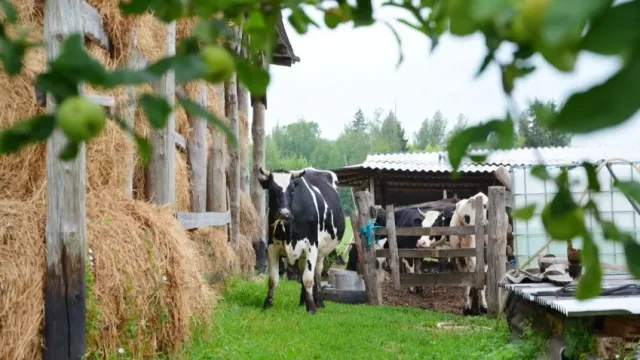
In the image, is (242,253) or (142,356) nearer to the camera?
(142,356)

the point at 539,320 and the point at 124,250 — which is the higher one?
the point at 124,250

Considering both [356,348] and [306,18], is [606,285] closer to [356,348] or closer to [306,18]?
[356,348]

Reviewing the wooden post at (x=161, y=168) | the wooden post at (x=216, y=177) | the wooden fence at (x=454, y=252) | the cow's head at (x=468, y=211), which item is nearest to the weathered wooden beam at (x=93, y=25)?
the wooden post at (x=161, y=168)

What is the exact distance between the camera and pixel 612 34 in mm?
411

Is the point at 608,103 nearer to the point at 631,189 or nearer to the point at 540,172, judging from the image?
the point at 631,189

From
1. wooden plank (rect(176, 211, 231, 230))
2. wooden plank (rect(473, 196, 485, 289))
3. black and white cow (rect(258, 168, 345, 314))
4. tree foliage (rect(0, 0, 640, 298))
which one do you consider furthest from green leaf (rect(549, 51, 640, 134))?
wooden plank (rect(473, 196, 485, 289))

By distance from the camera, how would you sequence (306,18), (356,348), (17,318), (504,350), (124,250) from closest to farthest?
1. (306,18)
2. (17,318)
3. (124,250)
4. (504,350)
5. (356,348)

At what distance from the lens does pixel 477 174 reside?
16.6 meters

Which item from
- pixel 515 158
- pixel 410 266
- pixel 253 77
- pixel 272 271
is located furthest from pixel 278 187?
pixel 515 158

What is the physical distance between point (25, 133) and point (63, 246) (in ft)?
10.8

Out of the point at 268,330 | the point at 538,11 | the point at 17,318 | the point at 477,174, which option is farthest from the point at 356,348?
the point at 477,174

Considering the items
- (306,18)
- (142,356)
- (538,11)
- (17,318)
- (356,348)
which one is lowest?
(356,348)

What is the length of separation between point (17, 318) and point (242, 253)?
7752 millimetres

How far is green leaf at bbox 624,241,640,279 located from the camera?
573mm
